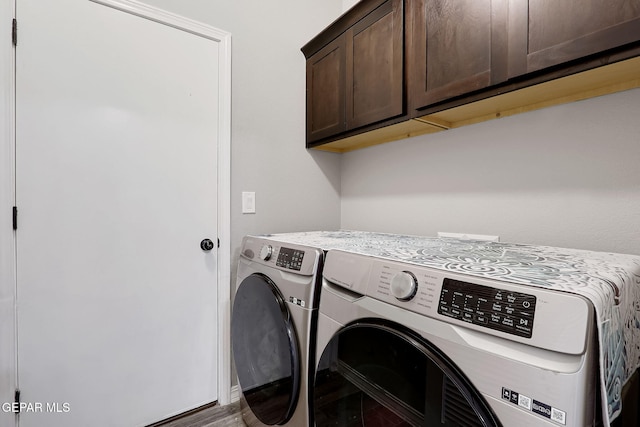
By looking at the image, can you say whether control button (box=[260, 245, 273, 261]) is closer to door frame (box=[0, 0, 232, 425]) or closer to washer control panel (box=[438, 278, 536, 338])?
door frame (box=[0, 0, 232, 425])

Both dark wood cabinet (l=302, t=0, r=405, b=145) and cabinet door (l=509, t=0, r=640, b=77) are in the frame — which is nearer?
cabinet door (l=509, t=0, r=640, b=77)

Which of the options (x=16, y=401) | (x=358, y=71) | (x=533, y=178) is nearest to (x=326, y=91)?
(x=358, y=71)

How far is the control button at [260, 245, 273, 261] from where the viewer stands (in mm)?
1275

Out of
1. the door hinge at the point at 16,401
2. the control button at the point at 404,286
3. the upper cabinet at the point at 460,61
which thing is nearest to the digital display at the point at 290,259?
the control button at the point at 404,286

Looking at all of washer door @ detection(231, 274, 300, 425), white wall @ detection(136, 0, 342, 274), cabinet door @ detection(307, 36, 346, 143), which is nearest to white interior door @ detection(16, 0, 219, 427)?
white wall @ detection(136, 0, 342, 274)

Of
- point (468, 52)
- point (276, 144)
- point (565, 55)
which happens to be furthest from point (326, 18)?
point (565, 55)

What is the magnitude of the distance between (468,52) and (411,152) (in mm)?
689

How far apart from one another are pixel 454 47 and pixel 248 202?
130 cm

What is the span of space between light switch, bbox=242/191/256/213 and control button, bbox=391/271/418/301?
1.22 metres

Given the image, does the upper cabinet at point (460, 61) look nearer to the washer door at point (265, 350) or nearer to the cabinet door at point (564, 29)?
the cabinet door at point (564, 29)

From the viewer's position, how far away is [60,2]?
4.12 feet

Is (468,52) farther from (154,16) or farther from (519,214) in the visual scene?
(154,16)

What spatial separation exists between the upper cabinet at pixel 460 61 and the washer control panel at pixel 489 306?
2.54 ft

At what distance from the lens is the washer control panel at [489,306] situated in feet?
1.68
